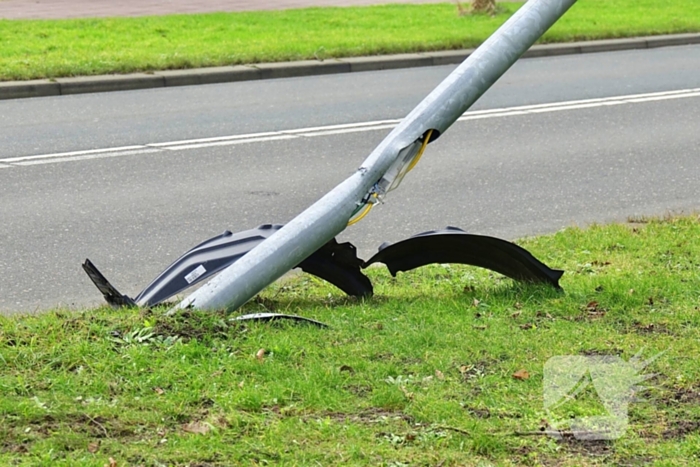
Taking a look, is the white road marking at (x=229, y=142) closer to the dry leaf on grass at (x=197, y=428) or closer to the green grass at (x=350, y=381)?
the green grass at (x=350, y=381)

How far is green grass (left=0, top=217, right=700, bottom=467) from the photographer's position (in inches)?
135

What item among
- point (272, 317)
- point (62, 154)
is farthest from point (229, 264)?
point (62, 154)

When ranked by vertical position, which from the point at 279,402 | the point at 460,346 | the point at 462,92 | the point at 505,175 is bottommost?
the point at 279,402

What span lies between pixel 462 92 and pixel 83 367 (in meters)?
1.99

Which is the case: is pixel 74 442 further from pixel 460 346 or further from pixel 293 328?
pixel 460 346

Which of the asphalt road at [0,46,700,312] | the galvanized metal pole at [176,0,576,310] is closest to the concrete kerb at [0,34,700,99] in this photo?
the asphalt road at [0,46,700,312]

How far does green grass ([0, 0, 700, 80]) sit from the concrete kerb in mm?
247

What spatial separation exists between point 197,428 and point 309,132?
20.5 feet

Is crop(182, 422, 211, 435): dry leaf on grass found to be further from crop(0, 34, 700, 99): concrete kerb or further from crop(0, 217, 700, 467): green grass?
crop(0, 34, 700, 99): concrete kerb

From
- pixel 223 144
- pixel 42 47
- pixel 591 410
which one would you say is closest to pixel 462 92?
pixel 591 410

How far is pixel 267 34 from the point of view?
48.0ft

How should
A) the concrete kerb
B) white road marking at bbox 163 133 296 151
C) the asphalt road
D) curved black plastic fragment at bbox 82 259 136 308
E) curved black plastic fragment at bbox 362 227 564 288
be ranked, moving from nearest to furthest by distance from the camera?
curved black plastic fragment at bbox 82 259 136 308 → curved black plastic fragment at bbox 362 227 564 288 → the asphalt road → white road marking at bbox 163 133 296 151 → the concrete kerb

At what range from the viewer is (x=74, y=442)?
3.42 m

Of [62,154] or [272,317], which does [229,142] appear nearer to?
[62,154]
